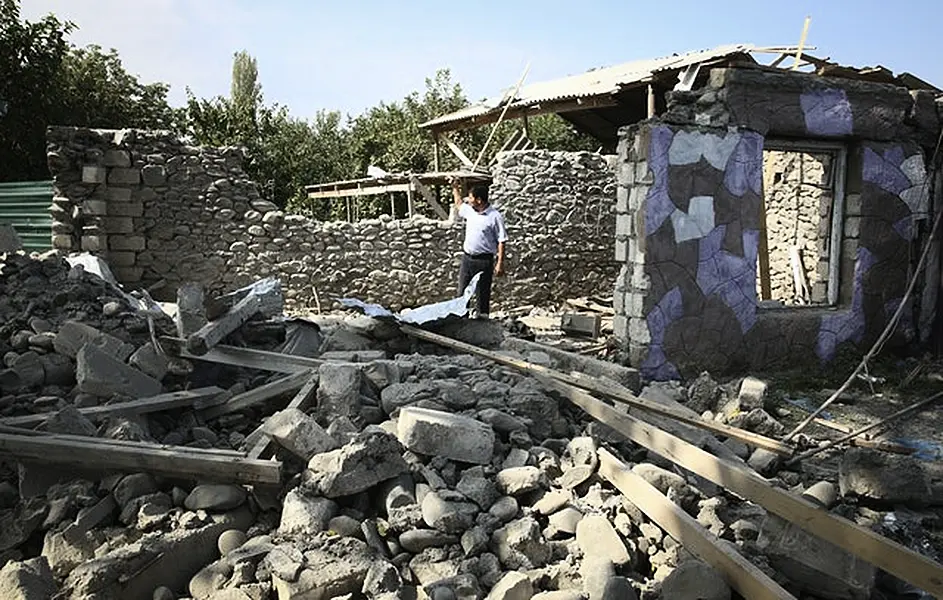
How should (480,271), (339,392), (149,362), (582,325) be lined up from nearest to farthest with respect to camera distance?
1. (339,392)
2. (149,362)
3. (480,271)
4. (582,325)

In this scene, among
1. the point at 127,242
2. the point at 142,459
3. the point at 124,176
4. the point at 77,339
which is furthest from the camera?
the point at 127,242

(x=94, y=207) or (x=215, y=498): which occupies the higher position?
(x=94, y=207)

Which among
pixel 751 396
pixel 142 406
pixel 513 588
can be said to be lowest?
pixel 513 588

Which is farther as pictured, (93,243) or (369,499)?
(93,243)

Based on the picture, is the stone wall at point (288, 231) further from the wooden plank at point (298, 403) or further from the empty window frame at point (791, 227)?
the wooden plank at point (298, 403)

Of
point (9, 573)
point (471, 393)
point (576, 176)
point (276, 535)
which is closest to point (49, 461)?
point (9, 573)

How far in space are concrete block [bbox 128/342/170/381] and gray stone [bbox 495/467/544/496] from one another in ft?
7.64

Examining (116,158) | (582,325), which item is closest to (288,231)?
(116,158)

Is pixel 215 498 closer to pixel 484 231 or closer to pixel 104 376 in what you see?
pixel 104 376

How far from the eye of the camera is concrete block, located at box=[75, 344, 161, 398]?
12.6 ft

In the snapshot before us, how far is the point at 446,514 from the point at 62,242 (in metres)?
8.83

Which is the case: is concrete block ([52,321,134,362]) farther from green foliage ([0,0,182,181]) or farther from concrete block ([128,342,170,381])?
green foliage ([0,0,182,181])

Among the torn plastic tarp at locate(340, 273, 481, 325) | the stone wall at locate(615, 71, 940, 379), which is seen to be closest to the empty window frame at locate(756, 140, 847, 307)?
the stone wall at locate(615, 71, 940, 379)

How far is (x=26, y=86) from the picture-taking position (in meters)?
14.2
